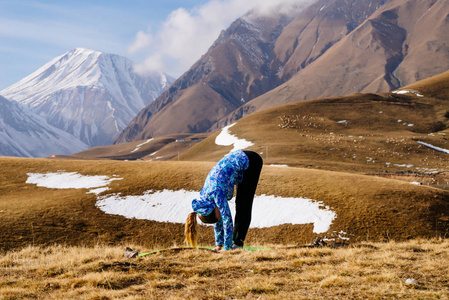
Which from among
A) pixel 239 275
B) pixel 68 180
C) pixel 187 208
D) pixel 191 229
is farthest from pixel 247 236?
pixel 68 180

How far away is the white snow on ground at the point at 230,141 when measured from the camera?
329ft

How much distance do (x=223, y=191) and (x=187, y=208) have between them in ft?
76.7

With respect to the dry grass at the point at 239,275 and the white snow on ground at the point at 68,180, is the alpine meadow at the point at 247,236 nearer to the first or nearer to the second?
the dry grass at the point at 239,275

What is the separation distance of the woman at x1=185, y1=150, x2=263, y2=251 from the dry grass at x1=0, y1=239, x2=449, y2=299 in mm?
642

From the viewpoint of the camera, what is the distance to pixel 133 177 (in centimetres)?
4097

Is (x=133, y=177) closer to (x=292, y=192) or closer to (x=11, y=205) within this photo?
(x=11, y=205)

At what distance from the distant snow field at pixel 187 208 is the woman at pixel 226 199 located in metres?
18.8

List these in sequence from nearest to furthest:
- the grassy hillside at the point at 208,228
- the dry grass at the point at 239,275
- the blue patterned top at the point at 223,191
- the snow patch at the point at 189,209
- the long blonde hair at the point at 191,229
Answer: the dry grass at the point at 239,275
the blue patterned top at the point at 223,191
the long blonde hair at the point at 191,229
the grassy hillside at the point at 208,228
the snow patch at the point at 189,209

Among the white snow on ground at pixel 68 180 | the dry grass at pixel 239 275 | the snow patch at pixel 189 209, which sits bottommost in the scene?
the snow patch at pixel 189 209

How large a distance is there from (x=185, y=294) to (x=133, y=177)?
113 ft

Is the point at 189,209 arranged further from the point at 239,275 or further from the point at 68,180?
the point at 239,275

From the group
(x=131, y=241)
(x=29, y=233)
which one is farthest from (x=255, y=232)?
(x=29, y=233)

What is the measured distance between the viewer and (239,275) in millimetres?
9352

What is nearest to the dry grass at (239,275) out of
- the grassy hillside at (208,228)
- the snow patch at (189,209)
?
the grassy hillside at (208,228)
